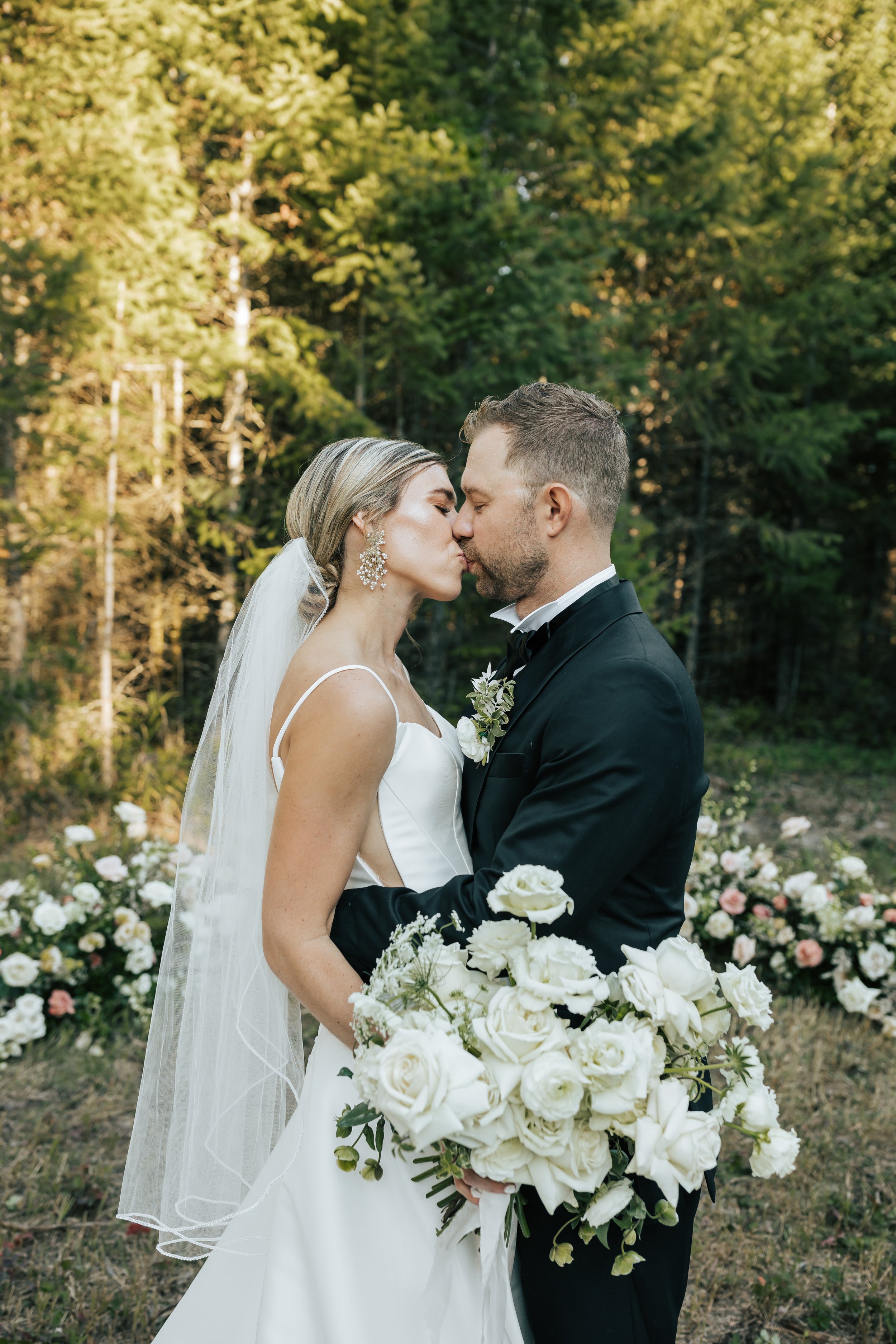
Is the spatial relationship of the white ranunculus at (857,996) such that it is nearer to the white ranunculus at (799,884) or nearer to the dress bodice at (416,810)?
the white ranunculus at (799,884)

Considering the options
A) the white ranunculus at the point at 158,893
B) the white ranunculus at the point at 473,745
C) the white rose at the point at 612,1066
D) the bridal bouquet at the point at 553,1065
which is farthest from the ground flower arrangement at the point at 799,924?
the white rose at the point at 612,1066

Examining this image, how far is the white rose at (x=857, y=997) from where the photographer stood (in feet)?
17.5

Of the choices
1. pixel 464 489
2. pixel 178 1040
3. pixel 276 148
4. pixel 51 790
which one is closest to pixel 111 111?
pixel 276 148

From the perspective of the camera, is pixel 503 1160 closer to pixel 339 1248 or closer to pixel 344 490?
pixel 339 1248

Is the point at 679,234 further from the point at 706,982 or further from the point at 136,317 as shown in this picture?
the point at 706,982

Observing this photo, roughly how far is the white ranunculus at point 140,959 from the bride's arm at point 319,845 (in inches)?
131

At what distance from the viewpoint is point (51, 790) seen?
8.94 meters

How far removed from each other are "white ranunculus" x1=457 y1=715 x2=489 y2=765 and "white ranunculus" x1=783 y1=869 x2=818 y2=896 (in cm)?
411

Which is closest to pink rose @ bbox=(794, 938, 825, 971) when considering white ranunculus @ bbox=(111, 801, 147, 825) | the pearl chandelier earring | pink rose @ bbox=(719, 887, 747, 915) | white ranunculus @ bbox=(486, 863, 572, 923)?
pink rose @ bbox=(719, 887, 747, 915)

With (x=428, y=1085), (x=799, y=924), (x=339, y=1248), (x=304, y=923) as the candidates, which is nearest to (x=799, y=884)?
(x=799, y=924)

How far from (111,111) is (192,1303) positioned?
30.5ft

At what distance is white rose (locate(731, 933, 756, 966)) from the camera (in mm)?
5285

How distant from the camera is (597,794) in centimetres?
185

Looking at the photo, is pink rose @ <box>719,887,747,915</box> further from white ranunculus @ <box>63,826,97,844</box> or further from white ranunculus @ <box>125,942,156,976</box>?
white ranunculus @ <box>63,826,97,844</box>
